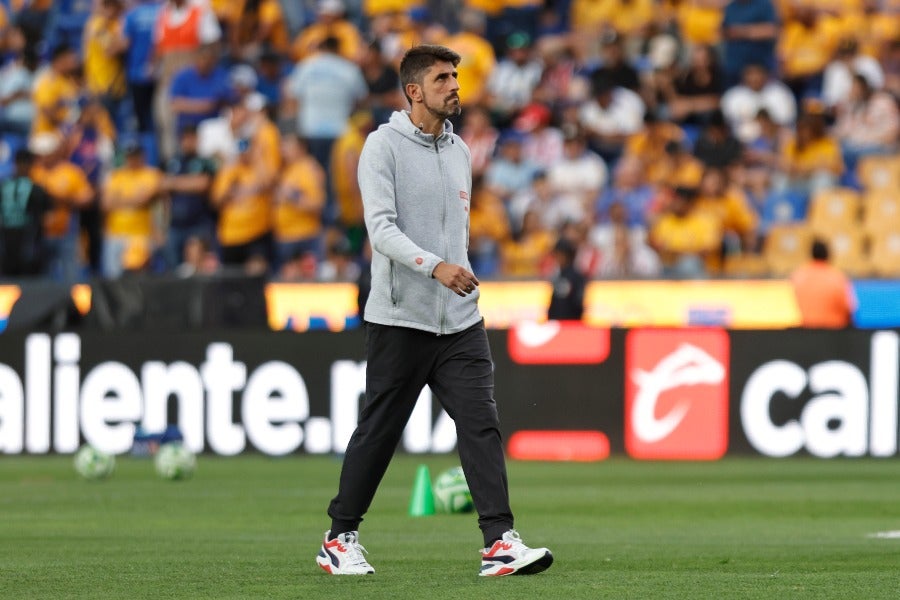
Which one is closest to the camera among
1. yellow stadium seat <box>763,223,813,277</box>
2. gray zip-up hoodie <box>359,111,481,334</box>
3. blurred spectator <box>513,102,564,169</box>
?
gray zip-up hoodie <box>359,111,481,334</box>

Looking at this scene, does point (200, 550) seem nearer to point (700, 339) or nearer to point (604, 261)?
point (700, 339)

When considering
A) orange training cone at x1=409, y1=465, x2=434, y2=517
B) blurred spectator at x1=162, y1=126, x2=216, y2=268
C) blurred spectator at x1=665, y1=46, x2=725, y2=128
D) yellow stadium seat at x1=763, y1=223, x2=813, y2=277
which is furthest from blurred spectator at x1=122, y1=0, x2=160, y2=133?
orange training cone at x1=409, y1=465, x2=434, y2=517

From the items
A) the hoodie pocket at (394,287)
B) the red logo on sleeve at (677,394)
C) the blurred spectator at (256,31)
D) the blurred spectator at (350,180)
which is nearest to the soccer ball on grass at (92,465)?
the red logo on sleeve at (677,394)

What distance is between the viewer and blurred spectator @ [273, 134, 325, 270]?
21031mm

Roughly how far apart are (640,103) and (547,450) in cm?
588

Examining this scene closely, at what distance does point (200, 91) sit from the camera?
23.2 meters

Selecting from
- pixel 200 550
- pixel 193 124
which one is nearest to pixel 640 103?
pixel 193 124

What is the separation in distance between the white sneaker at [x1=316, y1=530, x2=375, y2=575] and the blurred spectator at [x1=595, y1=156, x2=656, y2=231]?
1285 centimetres

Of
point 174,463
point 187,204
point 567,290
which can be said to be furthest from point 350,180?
point 174,463

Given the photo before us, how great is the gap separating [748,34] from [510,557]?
52.3 feet

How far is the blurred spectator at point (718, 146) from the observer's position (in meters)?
20.8

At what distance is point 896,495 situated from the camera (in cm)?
1323

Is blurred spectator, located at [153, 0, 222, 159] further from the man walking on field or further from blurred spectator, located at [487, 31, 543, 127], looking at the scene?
the man walking on field

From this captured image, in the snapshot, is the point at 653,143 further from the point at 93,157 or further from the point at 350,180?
the point at 93,157
